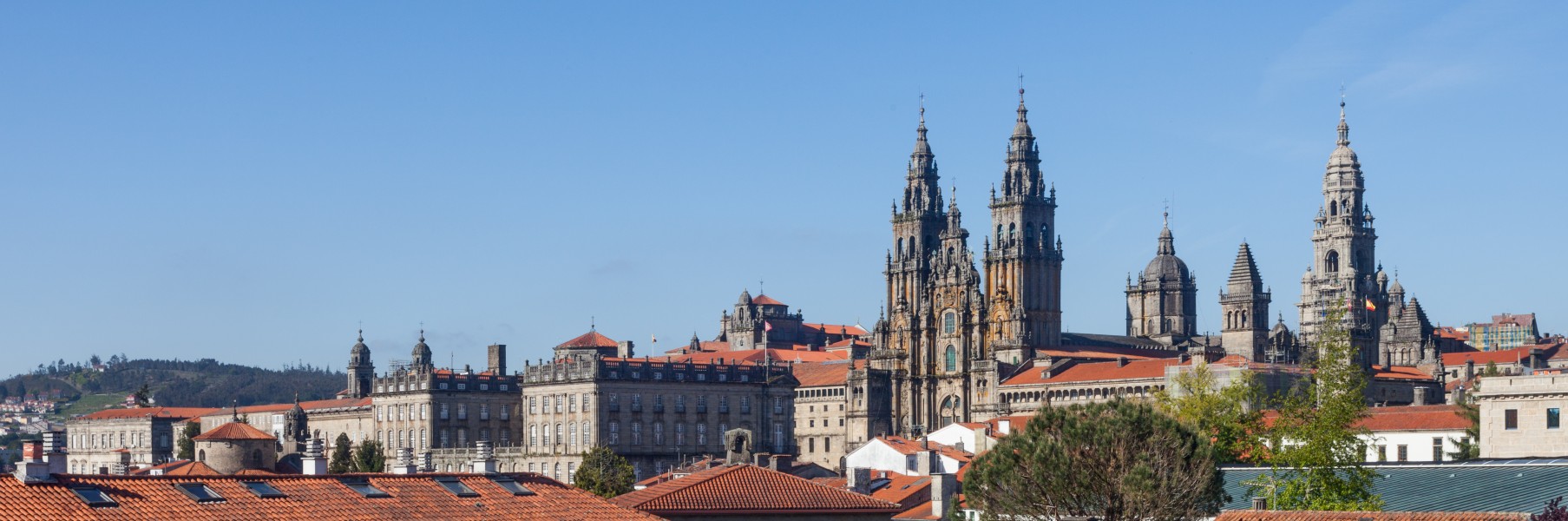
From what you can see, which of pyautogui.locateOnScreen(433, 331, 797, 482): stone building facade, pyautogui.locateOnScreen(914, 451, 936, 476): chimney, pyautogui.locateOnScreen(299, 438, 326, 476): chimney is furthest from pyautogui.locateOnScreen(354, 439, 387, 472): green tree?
pyautogui.locateOnScreen(299, 438, 326, 476): chimney

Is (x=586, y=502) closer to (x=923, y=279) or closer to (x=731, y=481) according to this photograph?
(x=731, y=481)

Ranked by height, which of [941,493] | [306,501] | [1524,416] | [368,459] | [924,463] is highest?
[1524,416]

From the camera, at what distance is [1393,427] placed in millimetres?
104812

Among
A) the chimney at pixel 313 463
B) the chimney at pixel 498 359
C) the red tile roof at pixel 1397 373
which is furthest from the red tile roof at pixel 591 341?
the chimney at pixel 313 463

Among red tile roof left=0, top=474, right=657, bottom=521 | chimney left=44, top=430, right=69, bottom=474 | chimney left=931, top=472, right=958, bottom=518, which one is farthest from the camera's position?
chimney left=931, top=472, right=958, bottom=518

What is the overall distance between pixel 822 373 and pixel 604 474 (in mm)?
70732

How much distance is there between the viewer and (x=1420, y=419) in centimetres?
10456

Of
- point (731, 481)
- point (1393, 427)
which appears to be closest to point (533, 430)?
point (1393, 427)

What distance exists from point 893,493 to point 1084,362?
82.2 metres

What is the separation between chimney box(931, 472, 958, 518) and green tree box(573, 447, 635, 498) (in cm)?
2219

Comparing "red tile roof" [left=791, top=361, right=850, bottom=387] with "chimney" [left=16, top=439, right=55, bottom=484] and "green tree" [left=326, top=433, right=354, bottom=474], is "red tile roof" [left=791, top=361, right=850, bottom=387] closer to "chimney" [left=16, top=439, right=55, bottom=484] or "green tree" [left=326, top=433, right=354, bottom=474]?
"green tree" [left=326, top=433, right=354, bottom=474]

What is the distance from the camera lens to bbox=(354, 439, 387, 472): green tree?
140250mm

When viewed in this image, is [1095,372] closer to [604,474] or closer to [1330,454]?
[604,474]

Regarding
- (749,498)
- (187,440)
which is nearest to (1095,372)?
(187,440)
